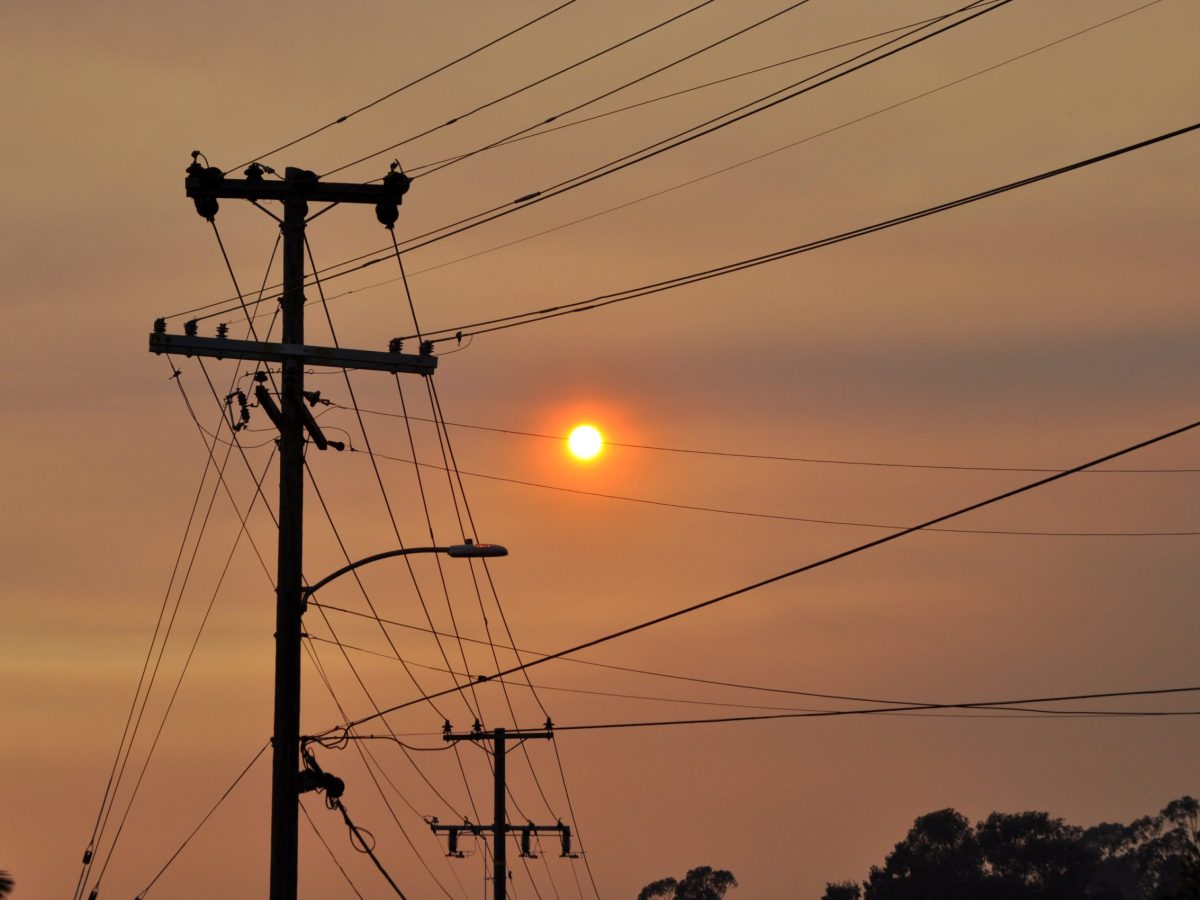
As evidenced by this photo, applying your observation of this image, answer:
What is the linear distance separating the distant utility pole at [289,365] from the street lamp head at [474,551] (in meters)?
2.12

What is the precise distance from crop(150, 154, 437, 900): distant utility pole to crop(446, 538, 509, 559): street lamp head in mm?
2124

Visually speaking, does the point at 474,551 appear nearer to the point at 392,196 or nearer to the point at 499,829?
the point at 392,196

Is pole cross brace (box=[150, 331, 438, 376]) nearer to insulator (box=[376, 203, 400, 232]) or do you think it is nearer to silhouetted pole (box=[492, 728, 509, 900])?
insulator (box=[376, 203, 400, 232])

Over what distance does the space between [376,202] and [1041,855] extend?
6735 inches

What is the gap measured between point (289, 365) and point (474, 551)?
12.2 ft

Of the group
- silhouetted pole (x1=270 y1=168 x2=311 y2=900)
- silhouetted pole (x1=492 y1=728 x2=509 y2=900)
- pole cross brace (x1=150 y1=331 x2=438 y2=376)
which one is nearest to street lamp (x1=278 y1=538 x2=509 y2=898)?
silhouetted pole (x1=270 y1=168 x2=311 y2=900)

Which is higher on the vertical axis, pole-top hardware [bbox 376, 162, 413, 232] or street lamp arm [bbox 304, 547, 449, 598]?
pole-top hardware [bbox 376, 162, 413, 232]

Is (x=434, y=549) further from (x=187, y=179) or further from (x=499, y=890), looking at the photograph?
(x=499, y=890)

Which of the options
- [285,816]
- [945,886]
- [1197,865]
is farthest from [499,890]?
[945,886]

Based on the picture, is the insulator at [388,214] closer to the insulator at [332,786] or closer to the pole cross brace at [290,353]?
the pole cross brace at [290,353]

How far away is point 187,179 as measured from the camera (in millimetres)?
27125

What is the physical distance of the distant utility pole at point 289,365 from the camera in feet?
82.0

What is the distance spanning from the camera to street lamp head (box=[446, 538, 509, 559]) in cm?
2570

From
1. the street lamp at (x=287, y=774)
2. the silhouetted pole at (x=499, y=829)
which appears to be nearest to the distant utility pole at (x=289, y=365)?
the street lamp at (x=287, y=774)
